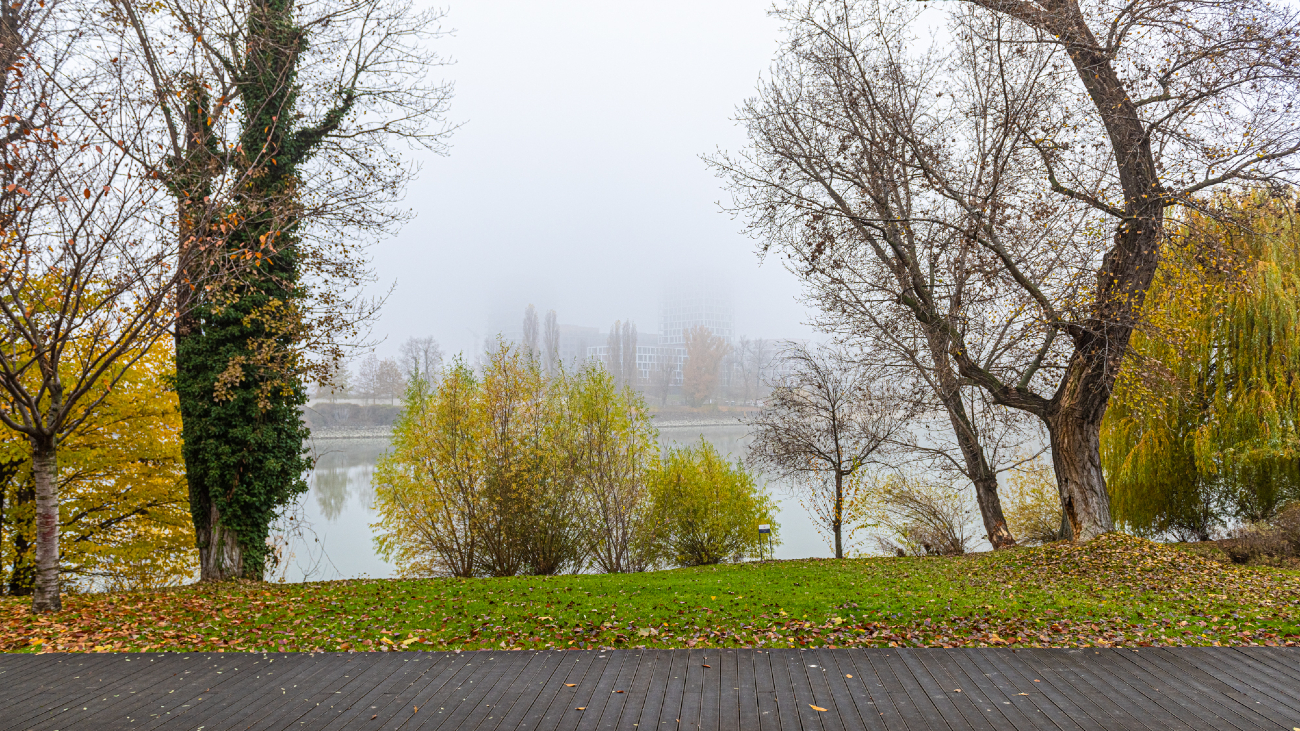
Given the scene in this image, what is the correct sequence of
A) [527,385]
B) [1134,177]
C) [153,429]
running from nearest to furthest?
[1134,177]
[153,429]
[527,385]

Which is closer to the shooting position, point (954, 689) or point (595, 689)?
point (954, 689)

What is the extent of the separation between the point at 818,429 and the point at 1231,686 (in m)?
12.8

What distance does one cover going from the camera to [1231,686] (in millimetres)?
→ 5016

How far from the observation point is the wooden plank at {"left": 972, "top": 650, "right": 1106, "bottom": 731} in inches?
177

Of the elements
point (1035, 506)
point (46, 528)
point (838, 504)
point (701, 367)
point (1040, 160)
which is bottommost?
point (1035, 506)

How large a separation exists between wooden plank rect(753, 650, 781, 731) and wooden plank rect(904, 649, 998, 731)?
111 cm

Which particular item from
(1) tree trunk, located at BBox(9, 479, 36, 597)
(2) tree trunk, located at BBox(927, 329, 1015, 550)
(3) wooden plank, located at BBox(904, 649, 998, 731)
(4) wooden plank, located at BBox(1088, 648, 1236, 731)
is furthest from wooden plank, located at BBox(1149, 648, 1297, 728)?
(1) tree trunk, located at BBox(9, 479, 36, 597)

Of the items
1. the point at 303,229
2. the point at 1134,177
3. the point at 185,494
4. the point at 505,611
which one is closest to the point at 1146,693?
the point at 505,611

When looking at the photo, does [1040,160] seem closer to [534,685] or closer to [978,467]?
[978,467]

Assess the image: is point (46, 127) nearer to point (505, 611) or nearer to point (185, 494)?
point (505, 611)

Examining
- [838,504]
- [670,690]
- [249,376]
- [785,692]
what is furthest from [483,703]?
[838,504]

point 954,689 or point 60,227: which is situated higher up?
point 60,227

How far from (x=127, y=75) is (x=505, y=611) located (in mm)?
7789

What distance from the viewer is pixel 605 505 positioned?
1669cm
